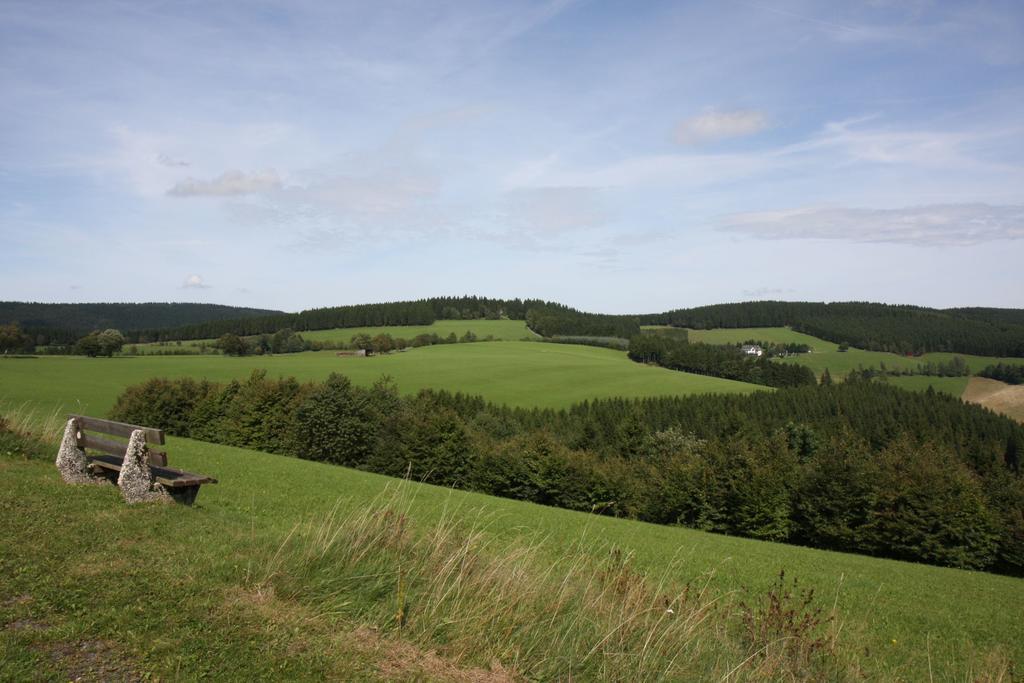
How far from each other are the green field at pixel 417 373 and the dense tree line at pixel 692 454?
628cm

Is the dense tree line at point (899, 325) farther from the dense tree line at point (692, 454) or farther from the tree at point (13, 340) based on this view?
the tree at point (13, 340)

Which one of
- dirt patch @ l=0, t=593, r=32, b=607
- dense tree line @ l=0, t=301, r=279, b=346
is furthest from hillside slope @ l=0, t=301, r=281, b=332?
dirt patch @ l=0, t=593, r=32, b=607

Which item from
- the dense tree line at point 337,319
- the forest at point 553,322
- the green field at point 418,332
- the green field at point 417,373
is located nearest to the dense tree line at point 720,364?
the green field at point 417,373

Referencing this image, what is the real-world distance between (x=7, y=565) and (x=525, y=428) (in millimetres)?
70753

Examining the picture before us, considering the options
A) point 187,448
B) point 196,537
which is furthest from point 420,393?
point 196,537

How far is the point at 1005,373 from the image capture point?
12462cm

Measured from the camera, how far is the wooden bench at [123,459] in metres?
9.51

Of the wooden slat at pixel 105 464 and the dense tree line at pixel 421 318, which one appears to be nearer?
the wooden slat at pixel 105 464

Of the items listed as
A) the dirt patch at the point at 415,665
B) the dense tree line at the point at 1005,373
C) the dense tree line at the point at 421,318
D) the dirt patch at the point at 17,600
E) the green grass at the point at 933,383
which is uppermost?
the dense tree line at the point at 421,318

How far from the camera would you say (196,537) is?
7.69 metres

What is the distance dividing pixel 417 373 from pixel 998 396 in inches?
4293

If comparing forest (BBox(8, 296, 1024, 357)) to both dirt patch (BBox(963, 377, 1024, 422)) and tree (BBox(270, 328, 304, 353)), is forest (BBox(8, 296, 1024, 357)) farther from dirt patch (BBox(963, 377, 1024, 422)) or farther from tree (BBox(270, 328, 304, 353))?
dirt patch (BBox(963, 377, 1024, 422))

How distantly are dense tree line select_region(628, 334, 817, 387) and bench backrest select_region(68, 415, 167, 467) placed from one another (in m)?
127

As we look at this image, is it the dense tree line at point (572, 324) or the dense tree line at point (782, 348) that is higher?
the dense tree line at point (572, 324)
